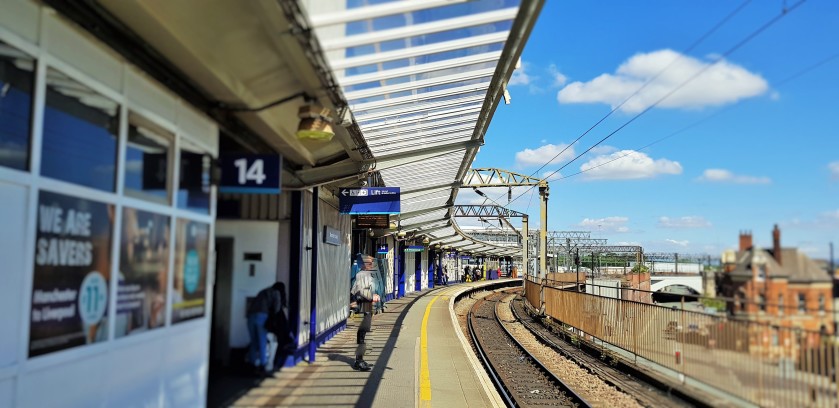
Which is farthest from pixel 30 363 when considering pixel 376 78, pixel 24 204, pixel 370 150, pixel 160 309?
pixel 370 150

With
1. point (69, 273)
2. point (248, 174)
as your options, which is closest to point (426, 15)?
point (248, 174)

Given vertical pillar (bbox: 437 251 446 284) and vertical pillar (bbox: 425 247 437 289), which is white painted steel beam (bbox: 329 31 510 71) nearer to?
vertical pillar (bbox: 425 247 437 289)

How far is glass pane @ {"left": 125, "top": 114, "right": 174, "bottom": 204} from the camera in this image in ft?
13.6

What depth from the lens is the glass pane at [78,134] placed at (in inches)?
131

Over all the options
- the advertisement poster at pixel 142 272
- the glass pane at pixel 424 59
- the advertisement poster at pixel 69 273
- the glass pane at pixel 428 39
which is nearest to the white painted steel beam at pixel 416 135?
the glass pane at pixel 424 59

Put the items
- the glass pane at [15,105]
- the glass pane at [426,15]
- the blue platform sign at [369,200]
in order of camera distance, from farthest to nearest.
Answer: the blue platform sign at [369,200] < the glass pane at [426,15] < the glass pane at [15,105]

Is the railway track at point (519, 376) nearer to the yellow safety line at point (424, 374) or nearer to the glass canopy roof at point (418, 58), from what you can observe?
the yellow safety line at point (424, 374)

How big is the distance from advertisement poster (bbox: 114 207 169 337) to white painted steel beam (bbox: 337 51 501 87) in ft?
8.09

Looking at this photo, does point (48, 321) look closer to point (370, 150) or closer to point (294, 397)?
point (294, 397)

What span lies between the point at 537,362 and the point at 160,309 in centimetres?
966

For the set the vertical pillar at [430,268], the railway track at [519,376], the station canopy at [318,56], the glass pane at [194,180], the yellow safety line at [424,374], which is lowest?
the railway track at [519,376]

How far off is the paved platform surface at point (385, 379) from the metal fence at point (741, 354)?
8.85ft

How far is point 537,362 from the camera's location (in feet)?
41.6

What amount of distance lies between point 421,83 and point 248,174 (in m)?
2.28
